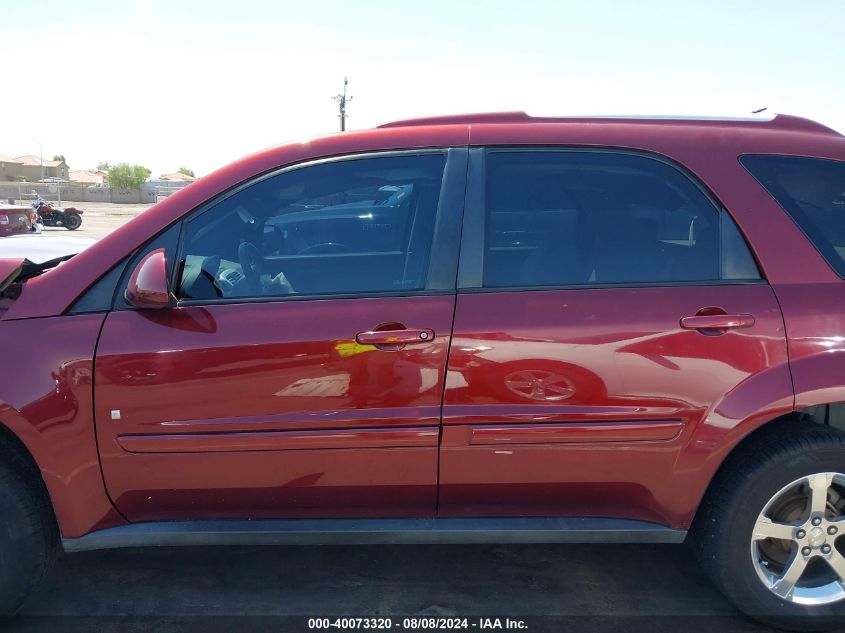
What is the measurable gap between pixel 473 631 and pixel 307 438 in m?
0.99

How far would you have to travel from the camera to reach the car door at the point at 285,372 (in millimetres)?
2152

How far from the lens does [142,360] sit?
2.15 meters

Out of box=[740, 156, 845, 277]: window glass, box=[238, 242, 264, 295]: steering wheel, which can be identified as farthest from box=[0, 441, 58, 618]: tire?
box=[740, 156, 845, 277]: window glass

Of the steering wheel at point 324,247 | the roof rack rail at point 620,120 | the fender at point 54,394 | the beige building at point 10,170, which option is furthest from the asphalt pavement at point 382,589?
the beige building at point 10,170

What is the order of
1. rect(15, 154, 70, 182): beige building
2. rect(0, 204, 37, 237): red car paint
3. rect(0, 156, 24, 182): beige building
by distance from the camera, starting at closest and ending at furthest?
1. rect(0, 204, 37, 237): red car paint
2. rect(0, 156, 24, 182): beige building
3. rect(15, 154, 70, 182): beige building

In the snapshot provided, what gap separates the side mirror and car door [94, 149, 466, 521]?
6cm

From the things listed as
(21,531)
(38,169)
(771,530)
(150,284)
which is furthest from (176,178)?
(771,530)

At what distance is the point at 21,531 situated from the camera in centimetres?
221

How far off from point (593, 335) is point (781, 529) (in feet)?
3.40

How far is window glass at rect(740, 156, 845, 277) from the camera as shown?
2309 mm

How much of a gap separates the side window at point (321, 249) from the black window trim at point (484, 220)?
0.13 m

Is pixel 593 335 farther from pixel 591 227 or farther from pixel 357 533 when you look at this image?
pixel 357 533

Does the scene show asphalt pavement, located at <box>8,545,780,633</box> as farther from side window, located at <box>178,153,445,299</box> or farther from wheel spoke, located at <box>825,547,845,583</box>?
side window, located at <box>178,153,445,299</box>

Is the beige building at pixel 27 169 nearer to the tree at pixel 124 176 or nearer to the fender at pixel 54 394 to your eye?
the tree at pixel 124 176
